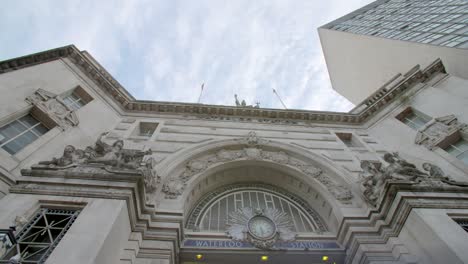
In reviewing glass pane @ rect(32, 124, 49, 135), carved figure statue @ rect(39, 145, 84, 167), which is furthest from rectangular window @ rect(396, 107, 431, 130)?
glass pane @ rect(32, 124, 49, 135)

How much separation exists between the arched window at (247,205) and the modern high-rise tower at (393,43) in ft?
46.5

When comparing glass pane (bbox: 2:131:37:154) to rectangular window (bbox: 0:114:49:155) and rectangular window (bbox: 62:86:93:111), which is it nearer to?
rectangular window (bbox: 0:114:49:155)

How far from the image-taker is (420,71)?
19109mm

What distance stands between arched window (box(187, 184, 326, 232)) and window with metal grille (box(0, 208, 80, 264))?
5.19 metres

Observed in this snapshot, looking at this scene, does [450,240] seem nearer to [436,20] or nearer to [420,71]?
[420,71]

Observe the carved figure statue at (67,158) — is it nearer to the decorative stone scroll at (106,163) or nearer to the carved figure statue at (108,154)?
the decorative stone scroll at (106,163)

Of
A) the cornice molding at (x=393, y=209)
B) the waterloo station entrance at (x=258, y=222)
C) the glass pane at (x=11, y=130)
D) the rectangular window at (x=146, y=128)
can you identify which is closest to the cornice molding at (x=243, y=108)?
the rectangular window at (x=146, y=128)

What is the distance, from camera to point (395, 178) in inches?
420

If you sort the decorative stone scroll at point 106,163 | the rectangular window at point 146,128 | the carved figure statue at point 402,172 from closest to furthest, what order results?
the decorative stone scroll at point 106,163 < the carved figure statue at point 402,172 < the rectangular window at point 146,128

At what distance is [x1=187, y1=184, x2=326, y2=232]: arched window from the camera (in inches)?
492

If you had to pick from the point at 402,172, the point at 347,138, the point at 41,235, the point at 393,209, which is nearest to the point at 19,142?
the point at 41,235

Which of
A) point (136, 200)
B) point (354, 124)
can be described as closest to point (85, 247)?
point (136, 200)

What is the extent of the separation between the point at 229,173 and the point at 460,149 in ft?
40.6

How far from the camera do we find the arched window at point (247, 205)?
41.0 feet
